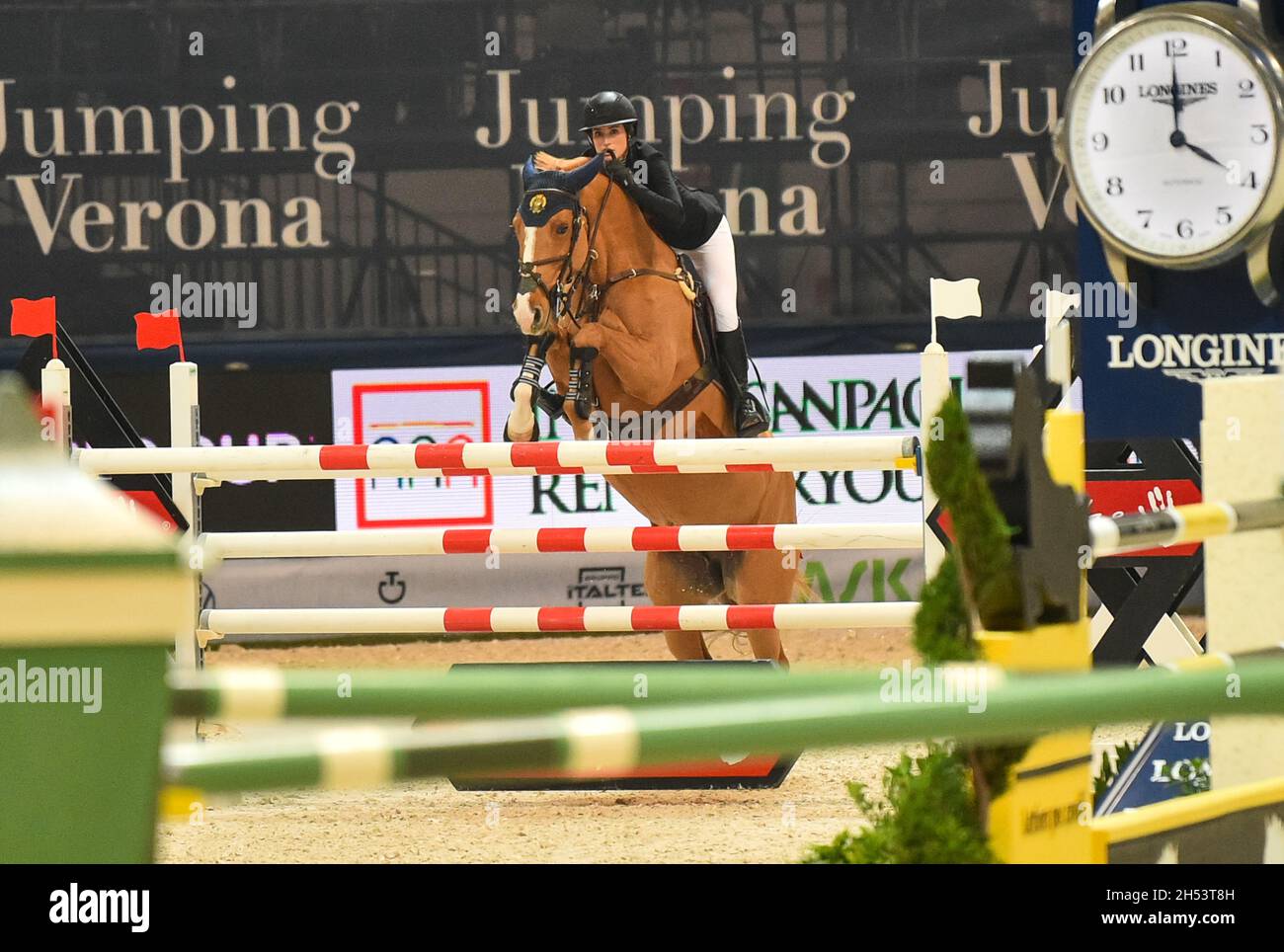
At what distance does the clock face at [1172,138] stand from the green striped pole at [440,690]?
2.15 m

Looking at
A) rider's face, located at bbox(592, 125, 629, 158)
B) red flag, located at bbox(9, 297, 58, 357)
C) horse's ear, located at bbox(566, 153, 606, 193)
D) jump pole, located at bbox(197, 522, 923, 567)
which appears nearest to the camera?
jump pole, located at bbox(197, 522, 923, 567)

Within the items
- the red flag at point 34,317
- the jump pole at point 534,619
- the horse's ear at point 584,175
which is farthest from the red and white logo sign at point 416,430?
the jump pole at point 534,619

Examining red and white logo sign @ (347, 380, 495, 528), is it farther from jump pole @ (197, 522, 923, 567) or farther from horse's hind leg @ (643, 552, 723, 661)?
jump pole @ (197, 522, 923, 567)

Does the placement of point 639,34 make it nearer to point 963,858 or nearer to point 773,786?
point 773,786

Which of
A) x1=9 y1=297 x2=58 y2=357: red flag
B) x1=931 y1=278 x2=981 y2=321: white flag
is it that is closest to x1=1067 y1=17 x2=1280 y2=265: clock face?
x1=931 y1=278 x2=981 y2=321: white flag

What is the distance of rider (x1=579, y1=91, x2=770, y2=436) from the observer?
4.86 meters

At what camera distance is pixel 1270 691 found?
121 centimetres

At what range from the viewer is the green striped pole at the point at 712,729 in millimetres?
761

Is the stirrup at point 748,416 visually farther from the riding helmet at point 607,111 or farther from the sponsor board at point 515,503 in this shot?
the sponsor board at point 515,503

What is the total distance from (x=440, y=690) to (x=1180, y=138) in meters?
2.46

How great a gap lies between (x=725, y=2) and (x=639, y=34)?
0.39m

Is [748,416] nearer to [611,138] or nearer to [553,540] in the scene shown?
[611,138]

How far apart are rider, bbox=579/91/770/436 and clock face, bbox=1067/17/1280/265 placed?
1.99 m
